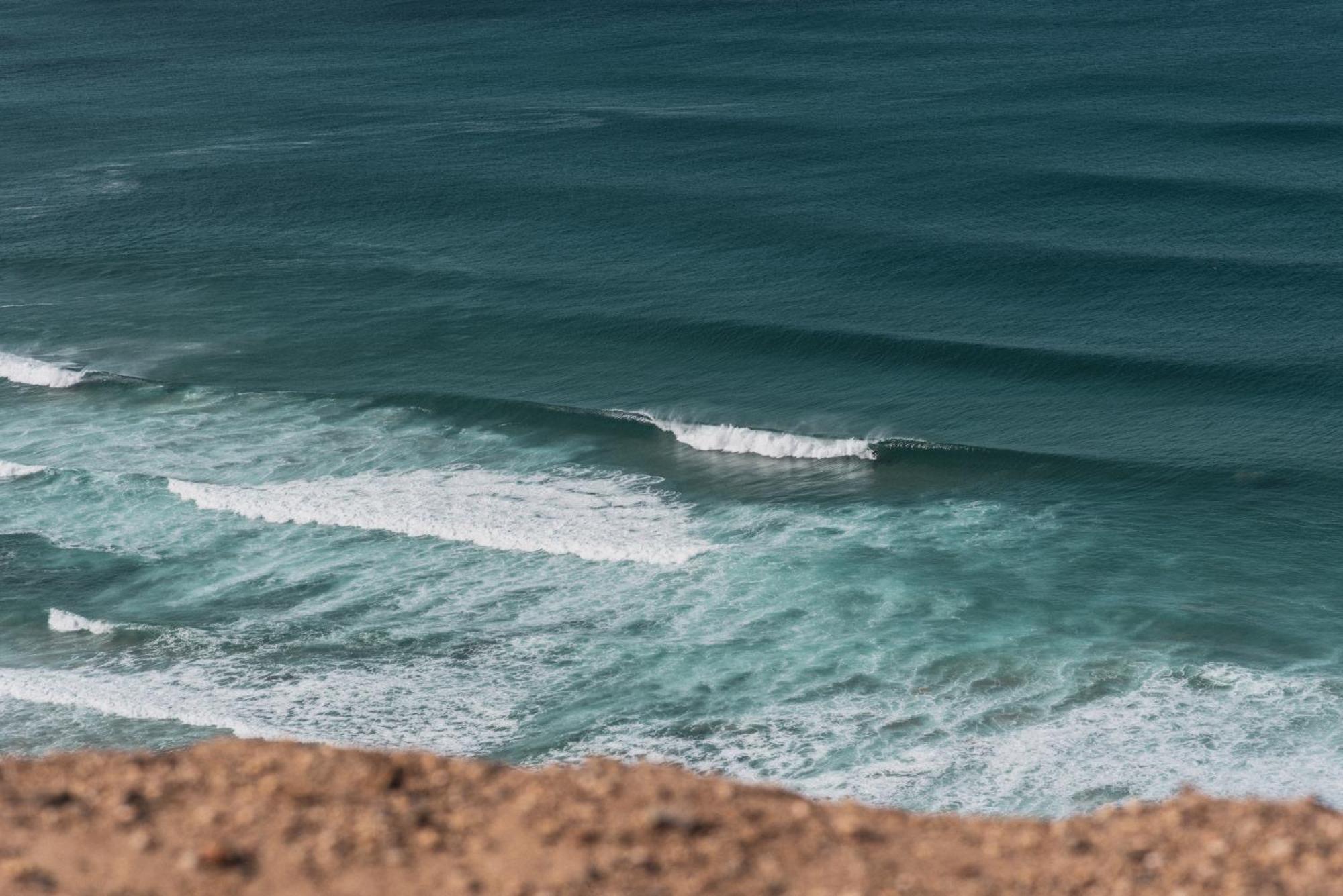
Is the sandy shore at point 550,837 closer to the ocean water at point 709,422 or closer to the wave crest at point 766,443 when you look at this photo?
the ocean water at point 709,422

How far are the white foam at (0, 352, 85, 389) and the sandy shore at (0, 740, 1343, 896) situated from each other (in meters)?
43.8

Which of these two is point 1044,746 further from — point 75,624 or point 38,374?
point 38,374

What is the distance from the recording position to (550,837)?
15469mm

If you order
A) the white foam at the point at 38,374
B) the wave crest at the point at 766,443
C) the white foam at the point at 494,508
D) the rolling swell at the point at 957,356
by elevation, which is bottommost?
the white foam at the point at 494,508

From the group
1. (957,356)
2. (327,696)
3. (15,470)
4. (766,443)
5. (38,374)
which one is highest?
(957,356)

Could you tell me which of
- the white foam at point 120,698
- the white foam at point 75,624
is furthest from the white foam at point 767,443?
the white foam at point 120,698

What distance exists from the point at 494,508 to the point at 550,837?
1225 inches

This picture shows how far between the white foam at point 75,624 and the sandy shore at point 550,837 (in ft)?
75.7

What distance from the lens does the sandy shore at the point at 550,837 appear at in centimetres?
1487

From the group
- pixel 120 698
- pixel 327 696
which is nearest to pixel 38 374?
pixel 120 698

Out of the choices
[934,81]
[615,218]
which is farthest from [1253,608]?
[934,81]

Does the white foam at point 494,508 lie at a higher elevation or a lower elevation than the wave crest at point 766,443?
lower

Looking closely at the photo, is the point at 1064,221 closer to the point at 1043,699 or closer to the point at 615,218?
the point at 615,218

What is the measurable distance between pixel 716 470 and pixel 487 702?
648 inches
